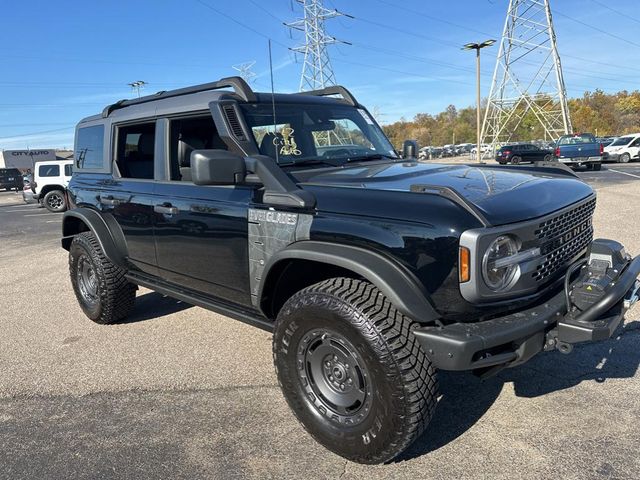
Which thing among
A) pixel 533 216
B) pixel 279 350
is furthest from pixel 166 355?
pixel 533 216

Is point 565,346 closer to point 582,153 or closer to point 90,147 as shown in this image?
point 90,147

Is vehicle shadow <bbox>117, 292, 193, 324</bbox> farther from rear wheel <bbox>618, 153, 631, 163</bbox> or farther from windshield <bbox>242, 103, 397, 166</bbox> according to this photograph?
rear wheel <bbox>618, 153, 631, 163</bbox>

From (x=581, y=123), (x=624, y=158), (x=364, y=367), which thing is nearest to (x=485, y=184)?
(x=364, y=367)

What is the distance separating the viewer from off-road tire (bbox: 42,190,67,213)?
19.5 m

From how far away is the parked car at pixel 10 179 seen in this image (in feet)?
114

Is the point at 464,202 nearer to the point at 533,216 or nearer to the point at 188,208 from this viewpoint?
the point at 533,216

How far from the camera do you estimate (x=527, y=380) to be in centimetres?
354

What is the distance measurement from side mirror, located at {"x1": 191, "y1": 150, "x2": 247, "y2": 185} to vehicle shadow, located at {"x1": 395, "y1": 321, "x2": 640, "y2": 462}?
180cm

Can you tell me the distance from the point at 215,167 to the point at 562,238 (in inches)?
75.2

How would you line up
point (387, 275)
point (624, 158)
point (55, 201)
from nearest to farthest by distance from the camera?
point (387, 275) < point (55, 201) < point (624, 158)

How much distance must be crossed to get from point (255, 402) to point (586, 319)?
207 cm

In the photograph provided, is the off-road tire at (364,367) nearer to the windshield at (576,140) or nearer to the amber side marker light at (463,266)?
the amber side marker light at (463,266)

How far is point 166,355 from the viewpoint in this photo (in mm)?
4289

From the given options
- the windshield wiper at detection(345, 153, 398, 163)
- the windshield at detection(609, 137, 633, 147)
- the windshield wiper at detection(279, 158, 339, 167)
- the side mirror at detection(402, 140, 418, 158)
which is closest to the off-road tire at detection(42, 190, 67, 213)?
the side mirror at detection(402, 140, 418, 158)
